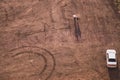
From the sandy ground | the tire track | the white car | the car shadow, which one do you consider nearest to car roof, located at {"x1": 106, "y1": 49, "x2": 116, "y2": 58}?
the white car

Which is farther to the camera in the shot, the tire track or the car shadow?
the tire track

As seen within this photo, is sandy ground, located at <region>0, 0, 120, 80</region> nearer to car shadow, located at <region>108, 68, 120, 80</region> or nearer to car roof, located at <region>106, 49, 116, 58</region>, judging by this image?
car shadow, located at <region>108, 68, 120, 80</region>

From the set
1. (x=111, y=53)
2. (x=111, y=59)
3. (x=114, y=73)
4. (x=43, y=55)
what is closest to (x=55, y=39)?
(x=43, y=55)

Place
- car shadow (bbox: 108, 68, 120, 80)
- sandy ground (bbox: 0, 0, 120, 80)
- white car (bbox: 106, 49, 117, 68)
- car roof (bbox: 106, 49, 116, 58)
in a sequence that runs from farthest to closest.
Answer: car roof (bbox: 106, 49, 116, 58)
sandy ground (bbox: 0, 0, 120, 80)
white car (bbox: 106, 49, 117, 68)
car shadow (bbox: 108, 68, 120, 80)

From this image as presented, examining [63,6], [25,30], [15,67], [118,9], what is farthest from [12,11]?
[118,9]

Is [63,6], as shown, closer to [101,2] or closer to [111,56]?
[101,2]

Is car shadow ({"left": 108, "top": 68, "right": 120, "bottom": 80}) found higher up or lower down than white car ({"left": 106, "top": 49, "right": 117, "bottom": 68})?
lower down

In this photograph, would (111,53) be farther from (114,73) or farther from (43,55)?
(43,55)

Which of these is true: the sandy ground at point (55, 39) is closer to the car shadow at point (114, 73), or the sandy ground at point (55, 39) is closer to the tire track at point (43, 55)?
the tire track at point (43, 55)

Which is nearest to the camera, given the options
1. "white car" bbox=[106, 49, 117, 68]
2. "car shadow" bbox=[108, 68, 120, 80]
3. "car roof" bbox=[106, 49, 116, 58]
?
"car shadow" bbox=[108, 68, 120, 80]
